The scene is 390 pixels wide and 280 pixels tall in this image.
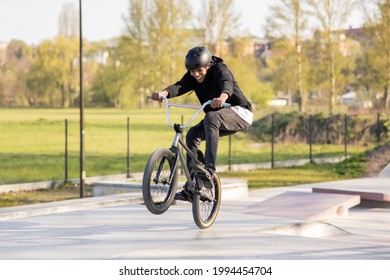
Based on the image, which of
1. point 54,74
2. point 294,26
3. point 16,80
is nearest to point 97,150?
point 294,26

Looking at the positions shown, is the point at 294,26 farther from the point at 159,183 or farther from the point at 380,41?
the point at 159,183

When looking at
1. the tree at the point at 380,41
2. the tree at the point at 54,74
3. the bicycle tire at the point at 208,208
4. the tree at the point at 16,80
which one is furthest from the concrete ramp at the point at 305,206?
the tree at the point at 16,80

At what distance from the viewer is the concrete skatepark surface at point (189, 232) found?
7.12 meters

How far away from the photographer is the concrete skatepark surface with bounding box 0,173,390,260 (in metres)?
7.12

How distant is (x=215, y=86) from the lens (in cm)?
793

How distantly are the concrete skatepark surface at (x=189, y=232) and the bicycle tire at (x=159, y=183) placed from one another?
1.27 ft


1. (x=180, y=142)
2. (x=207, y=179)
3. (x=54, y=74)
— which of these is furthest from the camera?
(x=54, y=74)

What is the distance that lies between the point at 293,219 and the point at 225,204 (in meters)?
2.49

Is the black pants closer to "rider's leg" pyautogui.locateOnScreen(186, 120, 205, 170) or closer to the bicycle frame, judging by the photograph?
"rider's leg" pyautogui.locateOnScreen(186, 120, 205, 170)

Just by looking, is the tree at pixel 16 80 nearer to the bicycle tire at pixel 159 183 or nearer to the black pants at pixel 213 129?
the black pants at pixel 213 129

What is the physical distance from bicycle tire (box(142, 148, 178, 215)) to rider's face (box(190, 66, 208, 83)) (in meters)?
0.86

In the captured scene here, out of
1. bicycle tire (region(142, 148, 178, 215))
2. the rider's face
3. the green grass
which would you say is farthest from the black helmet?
the green grass

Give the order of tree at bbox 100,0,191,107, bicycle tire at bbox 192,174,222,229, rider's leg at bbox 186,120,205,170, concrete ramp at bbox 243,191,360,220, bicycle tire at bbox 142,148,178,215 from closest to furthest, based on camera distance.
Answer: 1. bicycle tire at bbox 142,148,178,215
2. rider's leg at bbox 186,120,205,170
3. bicycle tire at bbox 192,174,222,229
4. concrete ramp at bbox 243,191,360,220
5. tree at bbox 100,0,191,107

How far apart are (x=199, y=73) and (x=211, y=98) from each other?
0.98 ft
